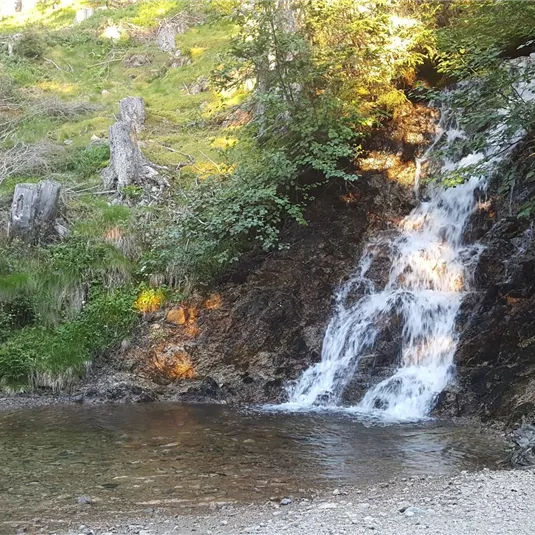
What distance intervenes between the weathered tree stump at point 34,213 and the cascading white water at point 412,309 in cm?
596

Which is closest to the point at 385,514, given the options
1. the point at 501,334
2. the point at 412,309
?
the point at 501,334

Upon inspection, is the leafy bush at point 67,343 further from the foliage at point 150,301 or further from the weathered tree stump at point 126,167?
the weathered tree stump at point 126,167

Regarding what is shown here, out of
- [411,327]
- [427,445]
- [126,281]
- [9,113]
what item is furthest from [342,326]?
[9,113]

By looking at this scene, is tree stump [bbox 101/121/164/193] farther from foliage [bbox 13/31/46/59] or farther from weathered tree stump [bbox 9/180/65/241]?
foliage [bbox 13/31/46/59]

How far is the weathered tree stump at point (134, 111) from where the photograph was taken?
16609 millimetres

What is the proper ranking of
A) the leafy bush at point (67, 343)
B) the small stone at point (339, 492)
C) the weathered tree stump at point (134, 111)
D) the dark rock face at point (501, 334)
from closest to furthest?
the small stone at point (339, 492), the dark rock face at point (501, 334), the leafy bush at point (67, 343), the weathered tree stump at point (134, 111)

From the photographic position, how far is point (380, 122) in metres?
12.0

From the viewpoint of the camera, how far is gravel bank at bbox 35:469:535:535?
13.6ft

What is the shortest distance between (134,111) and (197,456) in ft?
41.5

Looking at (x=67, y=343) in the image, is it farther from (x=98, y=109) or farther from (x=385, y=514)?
(x=98, y=109)

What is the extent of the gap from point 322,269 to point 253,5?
490 centimetres

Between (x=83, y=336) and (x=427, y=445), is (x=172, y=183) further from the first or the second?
(x=427, y=445)

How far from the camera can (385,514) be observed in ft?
14.6

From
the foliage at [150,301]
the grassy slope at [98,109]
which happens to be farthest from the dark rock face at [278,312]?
the grassy slope at [98,109]
